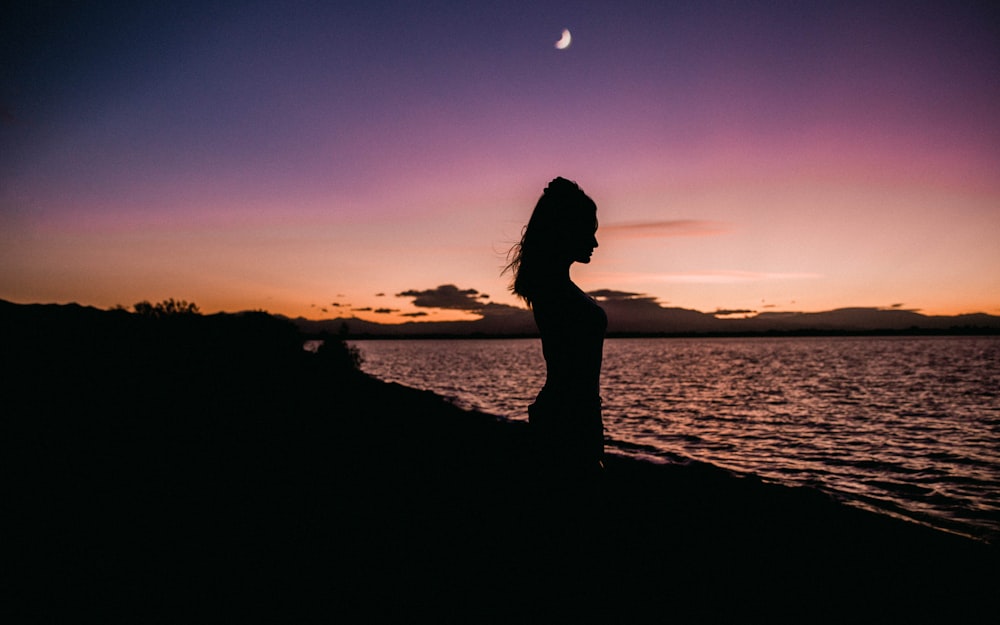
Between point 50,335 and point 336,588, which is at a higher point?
point 50,335

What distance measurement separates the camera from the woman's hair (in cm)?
286

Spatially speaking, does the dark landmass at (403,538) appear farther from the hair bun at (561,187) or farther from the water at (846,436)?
the water at (846,436)

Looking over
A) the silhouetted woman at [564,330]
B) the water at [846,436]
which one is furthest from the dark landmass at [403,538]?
the water at [846,436]

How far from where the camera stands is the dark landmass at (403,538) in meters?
4.80

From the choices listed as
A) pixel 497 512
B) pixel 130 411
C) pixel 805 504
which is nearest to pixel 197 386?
pixel 130 411

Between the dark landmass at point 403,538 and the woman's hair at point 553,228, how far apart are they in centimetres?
95

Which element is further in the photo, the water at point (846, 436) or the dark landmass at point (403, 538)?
the water at point (846, 436)

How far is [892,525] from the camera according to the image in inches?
359

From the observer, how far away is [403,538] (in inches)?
278

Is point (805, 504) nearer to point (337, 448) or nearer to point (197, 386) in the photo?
point (337, 448)

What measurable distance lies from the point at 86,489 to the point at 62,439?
427cm

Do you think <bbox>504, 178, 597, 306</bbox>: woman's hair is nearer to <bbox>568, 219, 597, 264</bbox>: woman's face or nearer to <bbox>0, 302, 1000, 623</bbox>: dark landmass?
<bbox>568, 219, 597, 264</bbox>: woman's face

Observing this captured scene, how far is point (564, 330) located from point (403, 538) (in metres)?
5.41

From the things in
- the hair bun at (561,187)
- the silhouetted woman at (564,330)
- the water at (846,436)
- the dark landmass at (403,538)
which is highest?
the hair bun at (561,187)
